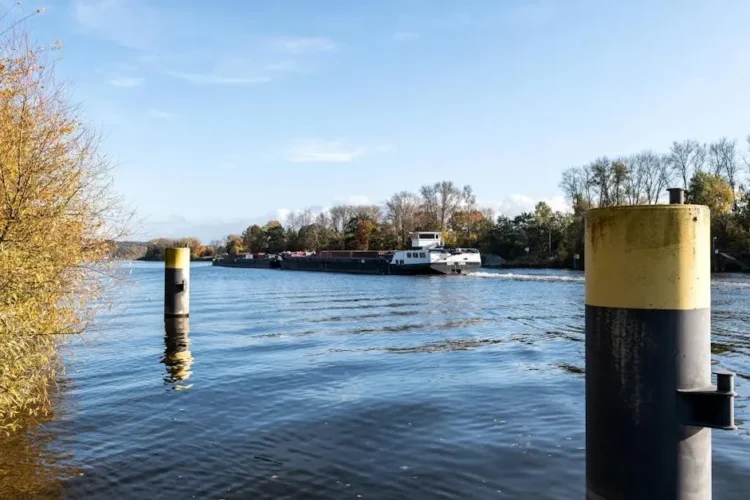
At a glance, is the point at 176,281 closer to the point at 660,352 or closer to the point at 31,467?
the point at 31,467

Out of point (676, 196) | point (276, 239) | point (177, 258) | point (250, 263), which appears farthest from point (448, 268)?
point (276, 239)

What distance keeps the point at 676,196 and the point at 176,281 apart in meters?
21.4

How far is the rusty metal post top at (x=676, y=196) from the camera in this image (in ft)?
10.9

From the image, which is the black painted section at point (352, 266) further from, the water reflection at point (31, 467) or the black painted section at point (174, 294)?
the water reflection at point (31, 467)

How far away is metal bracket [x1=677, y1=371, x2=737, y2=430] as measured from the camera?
2971 mm

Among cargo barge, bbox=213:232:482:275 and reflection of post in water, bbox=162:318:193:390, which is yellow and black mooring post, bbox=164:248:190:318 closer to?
reflection of post in water, bbox=162:318:193:390

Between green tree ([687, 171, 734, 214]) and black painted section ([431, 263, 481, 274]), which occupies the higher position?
green tree ([687, 171, 734, 214])

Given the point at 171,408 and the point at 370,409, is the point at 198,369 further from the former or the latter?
the point at 370,409

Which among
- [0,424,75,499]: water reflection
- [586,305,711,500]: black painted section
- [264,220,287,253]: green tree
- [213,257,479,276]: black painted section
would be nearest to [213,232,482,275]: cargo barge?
[213,257,479,276]: black painted section

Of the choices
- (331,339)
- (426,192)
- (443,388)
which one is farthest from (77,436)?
(426,192)

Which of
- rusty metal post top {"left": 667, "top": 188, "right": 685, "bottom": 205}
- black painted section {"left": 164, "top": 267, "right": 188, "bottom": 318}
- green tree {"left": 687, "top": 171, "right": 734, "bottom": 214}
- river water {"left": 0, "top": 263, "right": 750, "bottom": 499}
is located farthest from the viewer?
green tree {"left": 687, "top": 171, "right": 734, "bottom": 214}

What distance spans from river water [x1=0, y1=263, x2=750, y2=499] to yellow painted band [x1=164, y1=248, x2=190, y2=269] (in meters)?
3.68

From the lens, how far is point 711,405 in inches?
119

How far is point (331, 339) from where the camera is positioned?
1825 centimetres
